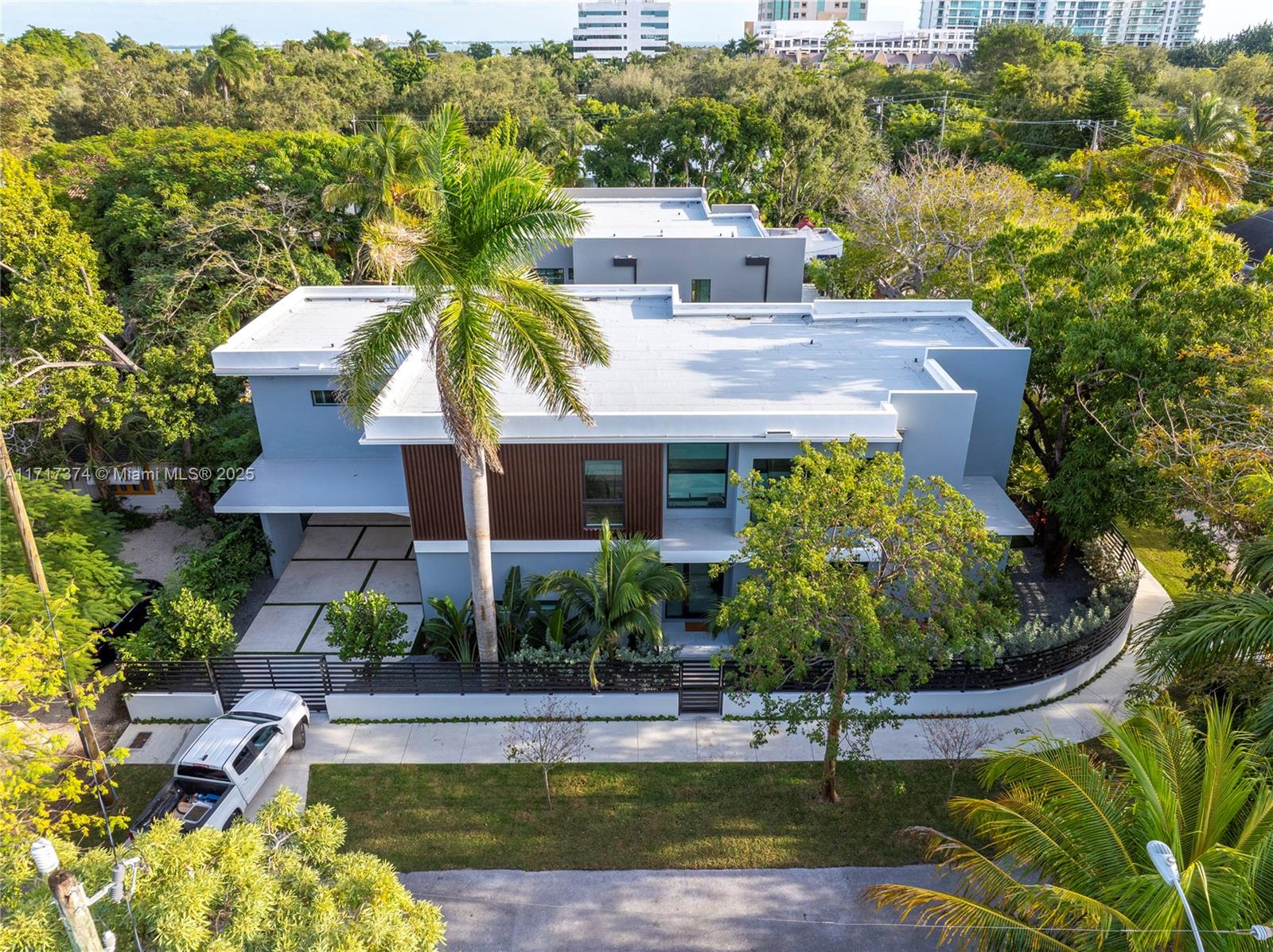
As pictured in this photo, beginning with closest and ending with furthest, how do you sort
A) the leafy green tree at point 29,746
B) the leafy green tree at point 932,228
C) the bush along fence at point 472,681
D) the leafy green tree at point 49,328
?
the leafy green tree at point 29,746 → the bush along fence at point 472,681 → the leafy green tree at point 49,328 → the leafy green tree at point 932,228

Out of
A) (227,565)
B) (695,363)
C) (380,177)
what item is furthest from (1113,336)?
(380,177)

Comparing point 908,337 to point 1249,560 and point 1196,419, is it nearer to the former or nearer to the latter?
point 1196,419

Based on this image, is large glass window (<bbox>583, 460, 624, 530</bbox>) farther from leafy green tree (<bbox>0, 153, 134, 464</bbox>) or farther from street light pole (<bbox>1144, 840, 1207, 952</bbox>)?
leafy green tree (<bbox>0, 153, 134, 464</bbox>)

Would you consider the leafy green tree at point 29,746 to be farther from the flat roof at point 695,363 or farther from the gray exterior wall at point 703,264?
the gray exterior wall at point 703,264

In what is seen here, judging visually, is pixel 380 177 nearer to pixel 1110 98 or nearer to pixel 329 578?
pixel 329 578

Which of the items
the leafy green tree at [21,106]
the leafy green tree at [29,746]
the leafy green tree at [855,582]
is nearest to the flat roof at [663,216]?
the leafy green tree at [855,582]
